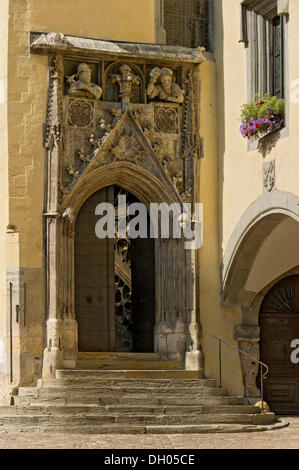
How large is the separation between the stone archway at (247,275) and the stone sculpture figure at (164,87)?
2.22m

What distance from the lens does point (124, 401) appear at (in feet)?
59.6

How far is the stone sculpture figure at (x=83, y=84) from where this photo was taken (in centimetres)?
1958

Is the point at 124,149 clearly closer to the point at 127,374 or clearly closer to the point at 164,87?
the point at 164,87

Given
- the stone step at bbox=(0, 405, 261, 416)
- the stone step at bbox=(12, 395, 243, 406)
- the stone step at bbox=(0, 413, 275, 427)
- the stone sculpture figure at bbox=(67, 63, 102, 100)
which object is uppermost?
the stone sculpture figure at bbox=(67, 63, 102, 100)

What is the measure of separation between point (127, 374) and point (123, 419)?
139 centimetres

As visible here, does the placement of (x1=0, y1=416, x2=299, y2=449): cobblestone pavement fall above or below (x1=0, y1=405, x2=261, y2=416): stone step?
below

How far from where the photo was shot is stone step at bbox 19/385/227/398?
18.2 metres

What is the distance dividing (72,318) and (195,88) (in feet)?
13.1

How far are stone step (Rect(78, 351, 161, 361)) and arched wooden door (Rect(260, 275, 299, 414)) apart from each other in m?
1.85

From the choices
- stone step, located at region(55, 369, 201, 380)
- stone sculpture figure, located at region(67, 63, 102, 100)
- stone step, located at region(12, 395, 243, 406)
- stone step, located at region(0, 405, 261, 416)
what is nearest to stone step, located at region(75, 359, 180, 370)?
stone step, located at region(55, 369, 201, 380)

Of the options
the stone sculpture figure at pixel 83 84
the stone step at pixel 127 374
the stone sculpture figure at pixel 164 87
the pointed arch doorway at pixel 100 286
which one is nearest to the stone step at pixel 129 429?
the stone step at pixel 127 374

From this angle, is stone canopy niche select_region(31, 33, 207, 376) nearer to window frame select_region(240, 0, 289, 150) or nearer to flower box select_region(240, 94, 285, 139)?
window frame select_region(240, 0, 289, 150)
